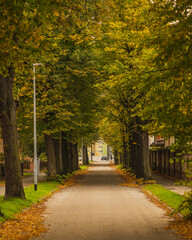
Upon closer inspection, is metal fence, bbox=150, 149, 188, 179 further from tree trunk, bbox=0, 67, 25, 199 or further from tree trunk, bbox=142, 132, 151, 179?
tree trunk, bbox=0, 67, 25, 199

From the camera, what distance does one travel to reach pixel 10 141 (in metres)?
16.1

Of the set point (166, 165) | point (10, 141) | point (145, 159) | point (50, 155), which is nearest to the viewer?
point (10, 141)

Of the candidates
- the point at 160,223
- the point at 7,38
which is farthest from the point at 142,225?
the point at 7,38

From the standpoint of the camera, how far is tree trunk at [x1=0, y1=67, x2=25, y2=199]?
1591 cm

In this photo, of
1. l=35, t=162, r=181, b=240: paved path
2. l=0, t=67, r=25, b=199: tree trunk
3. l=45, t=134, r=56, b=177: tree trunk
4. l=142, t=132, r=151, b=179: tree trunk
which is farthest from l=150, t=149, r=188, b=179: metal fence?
l=0, t=67, r=25, b=199: tree trunk

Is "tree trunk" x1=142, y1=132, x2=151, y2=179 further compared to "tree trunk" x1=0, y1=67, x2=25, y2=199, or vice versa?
"tree trunk" x1=142, y1=132, x2=151, y2=179

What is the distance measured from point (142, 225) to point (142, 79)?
4.48 meters

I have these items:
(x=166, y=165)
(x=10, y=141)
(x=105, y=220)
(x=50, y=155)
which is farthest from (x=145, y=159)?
(x=105, y=220)

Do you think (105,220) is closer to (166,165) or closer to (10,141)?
(10,141)

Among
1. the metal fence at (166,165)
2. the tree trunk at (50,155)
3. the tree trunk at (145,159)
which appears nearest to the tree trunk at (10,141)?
the tree trunk at (50,155)

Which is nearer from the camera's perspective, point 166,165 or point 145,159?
point 145,159

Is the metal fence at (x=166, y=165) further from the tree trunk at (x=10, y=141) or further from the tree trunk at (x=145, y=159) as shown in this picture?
the tree trunk at (x=10, y=141)

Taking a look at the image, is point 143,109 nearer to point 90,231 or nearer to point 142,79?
point 142,79

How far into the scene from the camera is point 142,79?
1039cm
